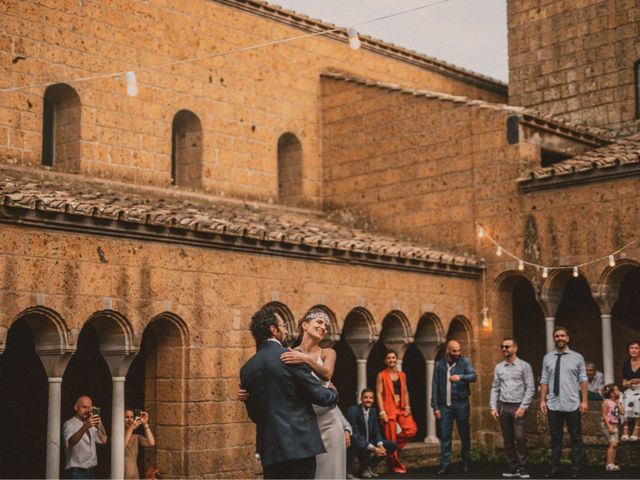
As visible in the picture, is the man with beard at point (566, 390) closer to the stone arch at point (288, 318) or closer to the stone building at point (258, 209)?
the stone building at point (258, 209)

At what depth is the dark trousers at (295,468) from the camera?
6.48m

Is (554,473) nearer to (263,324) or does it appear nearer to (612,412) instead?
(612,412)

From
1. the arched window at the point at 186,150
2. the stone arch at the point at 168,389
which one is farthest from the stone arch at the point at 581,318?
the stone arch at the point at 168,389

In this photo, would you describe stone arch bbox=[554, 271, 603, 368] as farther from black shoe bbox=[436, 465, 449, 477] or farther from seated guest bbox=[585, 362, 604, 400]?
black shoe bbox=[436, 465, 449, 477]

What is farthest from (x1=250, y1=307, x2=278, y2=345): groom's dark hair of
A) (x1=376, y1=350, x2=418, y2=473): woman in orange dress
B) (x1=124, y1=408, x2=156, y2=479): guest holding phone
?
(x1=376, y1=350, x2=418, y2=473): woman in orange dress

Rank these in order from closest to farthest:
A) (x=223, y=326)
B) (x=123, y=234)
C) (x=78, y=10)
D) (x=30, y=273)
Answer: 1. (x=30, y=273)
2. (x=123, y=234)
3. (x=223, y=326)
4. (x=78, y=10)

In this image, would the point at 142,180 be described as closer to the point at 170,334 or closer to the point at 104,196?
the point at 104,196

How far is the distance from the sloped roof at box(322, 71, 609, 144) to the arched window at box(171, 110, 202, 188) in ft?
12.3

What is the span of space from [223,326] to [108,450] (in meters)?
3.07

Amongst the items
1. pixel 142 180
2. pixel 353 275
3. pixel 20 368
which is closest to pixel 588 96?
pixel 353 275

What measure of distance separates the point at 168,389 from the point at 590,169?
7.87m

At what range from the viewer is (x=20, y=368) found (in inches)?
611

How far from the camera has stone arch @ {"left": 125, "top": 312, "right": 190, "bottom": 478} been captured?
13.5 metres

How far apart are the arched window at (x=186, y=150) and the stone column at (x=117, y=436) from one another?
Answer: 6202 mm
